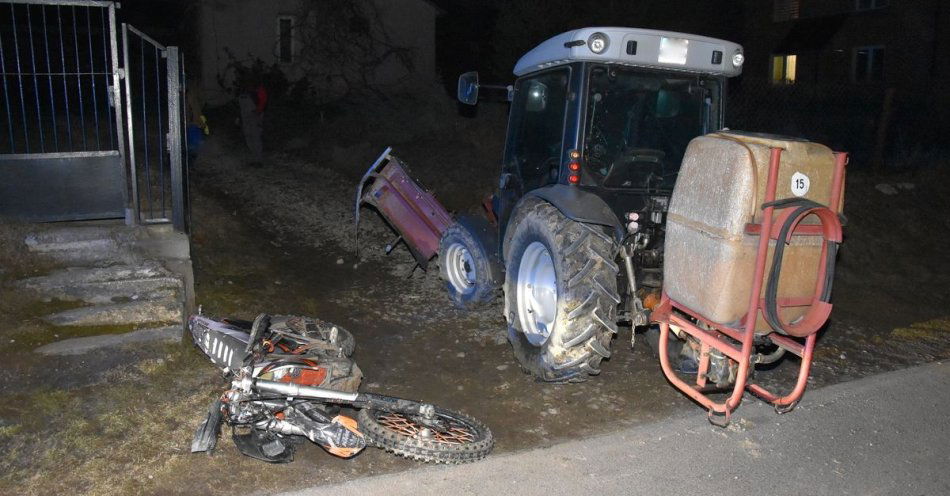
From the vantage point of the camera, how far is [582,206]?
4984 mm

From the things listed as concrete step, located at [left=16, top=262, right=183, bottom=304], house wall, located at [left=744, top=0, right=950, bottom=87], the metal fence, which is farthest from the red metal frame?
house wall, located at [left=744, top=0, right=950, bottom=87]

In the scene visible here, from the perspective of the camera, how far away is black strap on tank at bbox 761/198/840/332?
3.76 m

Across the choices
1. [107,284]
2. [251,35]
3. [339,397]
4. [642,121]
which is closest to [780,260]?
[642,121]

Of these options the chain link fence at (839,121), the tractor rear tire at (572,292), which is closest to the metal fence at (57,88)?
the tractor rear tire at (572,292)

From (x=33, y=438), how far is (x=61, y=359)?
1071 mm

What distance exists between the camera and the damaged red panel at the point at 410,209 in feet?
25.2

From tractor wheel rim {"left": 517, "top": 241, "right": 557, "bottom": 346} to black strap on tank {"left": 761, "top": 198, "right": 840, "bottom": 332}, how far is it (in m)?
1.85

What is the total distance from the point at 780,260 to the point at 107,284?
520 cm

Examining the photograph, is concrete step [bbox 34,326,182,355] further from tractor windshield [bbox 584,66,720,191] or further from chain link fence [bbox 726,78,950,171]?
chain link fence [bbox 726,78,950,171]

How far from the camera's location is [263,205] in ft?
37.8

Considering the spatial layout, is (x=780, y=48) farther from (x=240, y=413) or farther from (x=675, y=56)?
(x=240, y=413)

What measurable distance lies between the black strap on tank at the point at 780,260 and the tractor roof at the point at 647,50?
185 cm

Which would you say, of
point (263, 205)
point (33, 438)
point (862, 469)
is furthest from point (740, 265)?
point (263, 205)

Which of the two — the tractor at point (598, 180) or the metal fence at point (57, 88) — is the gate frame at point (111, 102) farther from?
the tractor at point (598, 180)
